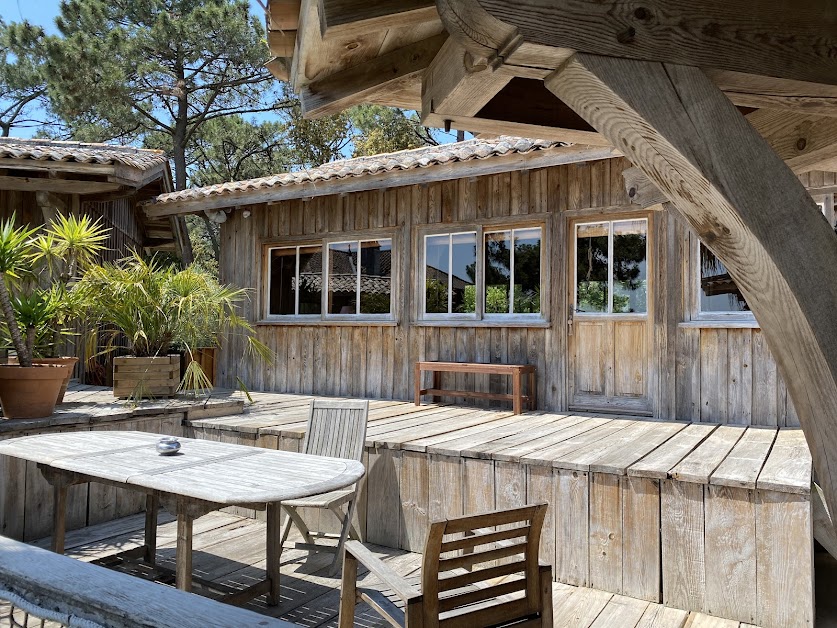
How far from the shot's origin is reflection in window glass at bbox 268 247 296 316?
819cm

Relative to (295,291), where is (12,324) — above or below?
below

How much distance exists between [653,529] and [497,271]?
12.3 ft

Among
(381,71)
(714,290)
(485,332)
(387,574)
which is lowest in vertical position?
(387,574)

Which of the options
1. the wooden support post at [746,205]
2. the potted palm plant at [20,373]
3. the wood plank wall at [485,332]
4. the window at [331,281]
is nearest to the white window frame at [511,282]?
the wood plank wall at [485,332]

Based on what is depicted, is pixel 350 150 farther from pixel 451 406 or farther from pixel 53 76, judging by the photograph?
pixel 451 406

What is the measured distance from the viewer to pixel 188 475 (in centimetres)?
292

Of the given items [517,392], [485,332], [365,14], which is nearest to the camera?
[365,14]

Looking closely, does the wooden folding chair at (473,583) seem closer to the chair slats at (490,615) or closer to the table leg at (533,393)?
the chair slats at (490,615)

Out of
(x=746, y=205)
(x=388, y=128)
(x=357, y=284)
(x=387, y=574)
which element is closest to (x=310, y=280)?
(x=357, y=284)

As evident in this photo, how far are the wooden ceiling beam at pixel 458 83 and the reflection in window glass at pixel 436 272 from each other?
5118 mm

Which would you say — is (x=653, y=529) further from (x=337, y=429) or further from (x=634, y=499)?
(x=337, y=429)

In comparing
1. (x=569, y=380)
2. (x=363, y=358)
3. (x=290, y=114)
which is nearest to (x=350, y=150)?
(x=290, y=114)

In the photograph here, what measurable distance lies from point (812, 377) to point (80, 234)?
5431 mm

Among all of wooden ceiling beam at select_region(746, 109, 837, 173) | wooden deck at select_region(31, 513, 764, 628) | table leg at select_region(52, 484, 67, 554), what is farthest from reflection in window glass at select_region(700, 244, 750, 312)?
table leg at select_region(52, 484, 67, 554)
